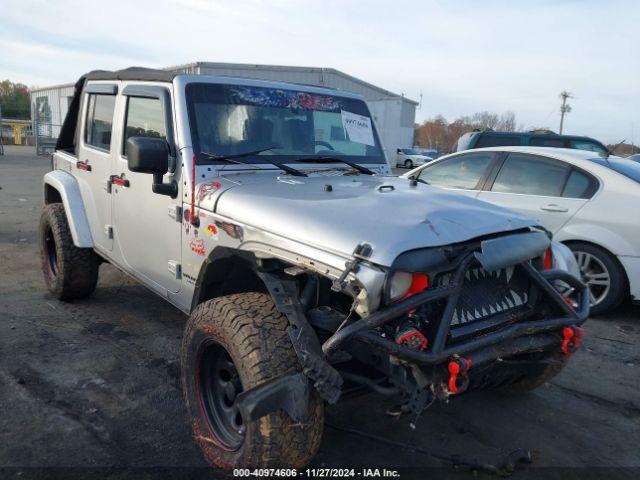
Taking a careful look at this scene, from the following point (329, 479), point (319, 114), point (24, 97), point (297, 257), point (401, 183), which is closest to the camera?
point (297, 257)

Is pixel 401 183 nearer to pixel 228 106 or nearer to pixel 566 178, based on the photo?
pixel 228 106

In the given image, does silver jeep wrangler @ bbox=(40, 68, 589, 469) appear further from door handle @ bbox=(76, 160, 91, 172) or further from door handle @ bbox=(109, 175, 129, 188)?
door handle @ bbox=(76, 160, 91, 172)

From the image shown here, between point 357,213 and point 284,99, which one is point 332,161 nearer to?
point 284,99

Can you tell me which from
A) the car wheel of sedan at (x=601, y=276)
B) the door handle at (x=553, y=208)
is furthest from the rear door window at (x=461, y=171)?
the car wheel of sedan at (x=601, y=276)

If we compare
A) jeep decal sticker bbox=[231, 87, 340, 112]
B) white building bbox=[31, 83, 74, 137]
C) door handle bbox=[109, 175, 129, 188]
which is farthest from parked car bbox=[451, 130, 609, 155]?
white building bbox=[31, 83, 74, 137]

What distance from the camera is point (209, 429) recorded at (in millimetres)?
2852

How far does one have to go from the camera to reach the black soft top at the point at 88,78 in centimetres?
383

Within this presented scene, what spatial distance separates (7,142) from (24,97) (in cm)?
3234

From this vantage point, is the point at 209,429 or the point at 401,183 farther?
the point at 401,183

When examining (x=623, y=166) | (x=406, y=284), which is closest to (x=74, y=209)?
(x=406, y=284)

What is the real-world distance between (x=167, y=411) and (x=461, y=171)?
4468 millimetres

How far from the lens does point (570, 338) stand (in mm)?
2754

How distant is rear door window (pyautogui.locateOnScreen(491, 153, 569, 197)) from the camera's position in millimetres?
5656

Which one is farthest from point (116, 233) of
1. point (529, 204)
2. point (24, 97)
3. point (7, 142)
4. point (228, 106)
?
point (24, 97)
